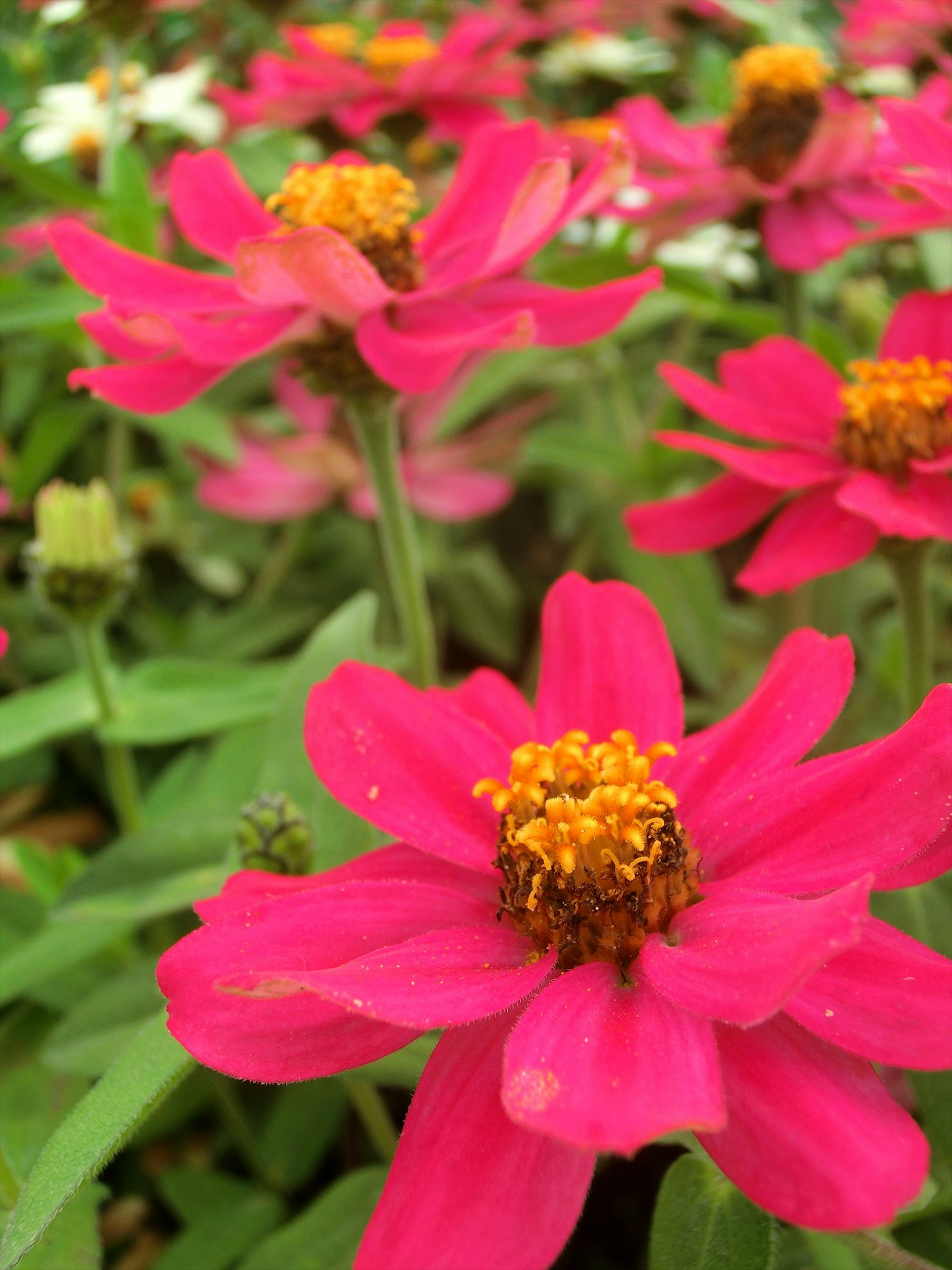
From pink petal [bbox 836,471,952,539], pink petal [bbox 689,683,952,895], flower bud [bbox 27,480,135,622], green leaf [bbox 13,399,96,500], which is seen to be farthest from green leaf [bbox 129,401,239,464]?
pink petal [bbox 689,683,952,895]

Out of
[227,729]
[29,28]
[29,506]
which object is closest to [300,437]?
[29,506]

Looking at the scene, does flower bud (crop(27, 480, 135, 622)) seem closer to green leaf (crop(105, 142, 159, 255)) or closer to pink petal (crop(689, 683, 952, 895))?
green leaf (crop(105, 142, 159, 255))

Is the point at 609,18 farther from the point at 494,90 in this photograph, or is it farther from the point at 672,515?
the point at 672,515

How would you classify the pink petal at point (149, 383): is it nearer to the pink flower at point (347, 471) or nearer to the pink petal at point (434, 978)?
the pink petal at point (434, 978)

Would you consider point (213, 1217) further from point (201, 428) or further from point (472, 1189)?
point (201, 428)

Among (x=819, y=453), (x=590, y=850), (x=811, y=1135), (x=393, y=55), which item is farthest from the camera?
(x=393, y=55)

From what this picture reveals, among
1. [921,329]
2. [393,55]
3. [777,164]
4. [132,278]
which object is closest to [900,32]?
[777,164]

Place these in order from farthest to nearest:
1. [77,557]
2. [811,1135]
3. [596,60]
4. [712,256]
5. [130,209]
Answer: [596,60]
[712,256]
[130,209]
[77,557]
[811,1135]
